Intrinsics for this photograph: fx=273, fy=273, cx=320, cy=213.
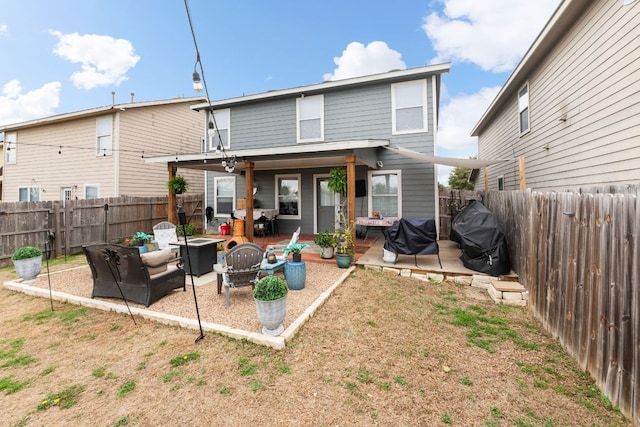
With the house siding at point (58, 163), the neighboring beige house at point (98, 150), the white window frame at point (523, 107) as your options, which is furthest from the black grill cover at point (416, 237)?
the house siding at point (58, 163)

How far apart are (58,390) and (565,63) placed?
979 cm

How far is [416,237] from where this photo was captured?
580cm

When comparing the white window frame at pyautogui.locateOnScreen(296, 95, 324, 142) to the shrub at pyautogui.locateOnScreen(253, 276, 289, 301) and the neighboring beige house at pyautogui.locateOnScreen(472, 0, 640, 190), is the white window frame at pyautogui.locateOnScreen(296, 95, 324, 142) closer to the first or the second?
the neighboring beige house at pyautogui.locateOnScreen(472, 0, 640, 190)

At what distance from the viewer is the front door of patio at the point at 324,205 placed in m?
9.78

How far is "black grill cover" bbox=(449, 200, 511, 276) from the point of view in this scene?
205 inches

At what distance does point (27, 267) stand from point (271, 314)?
571cm

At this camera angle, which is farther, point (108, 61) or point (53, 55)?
point (108, 61)

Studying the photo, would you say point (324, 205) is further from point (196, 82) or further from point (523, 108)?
point (523, 108)

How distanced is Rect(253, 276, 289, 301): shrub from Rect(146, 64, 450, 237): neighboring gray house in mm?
3458

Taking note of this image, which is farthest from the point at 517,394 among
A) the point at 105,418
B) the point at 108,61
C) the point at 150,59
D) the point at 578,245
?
the point at 108,61

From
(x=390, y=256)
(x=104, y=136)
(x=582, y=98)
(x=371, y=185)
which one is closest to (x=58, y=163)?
(x=104, y=136)

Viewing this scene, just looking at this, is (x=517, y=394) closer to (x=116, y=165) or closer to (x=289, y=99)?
(x=289, y=99)

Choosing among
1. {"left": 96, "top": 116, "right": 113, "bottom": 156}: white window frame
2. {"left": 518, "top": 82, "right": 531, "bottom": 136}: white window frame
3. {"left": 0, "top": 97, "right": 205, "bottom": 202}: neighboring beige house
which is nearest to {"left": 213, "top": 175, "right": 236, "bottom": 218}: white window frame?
{"left": 0, "top": 97, "right": 205, "bottom": 202}: neighboring beige house

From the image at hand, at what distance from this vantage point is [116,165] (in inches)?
455
